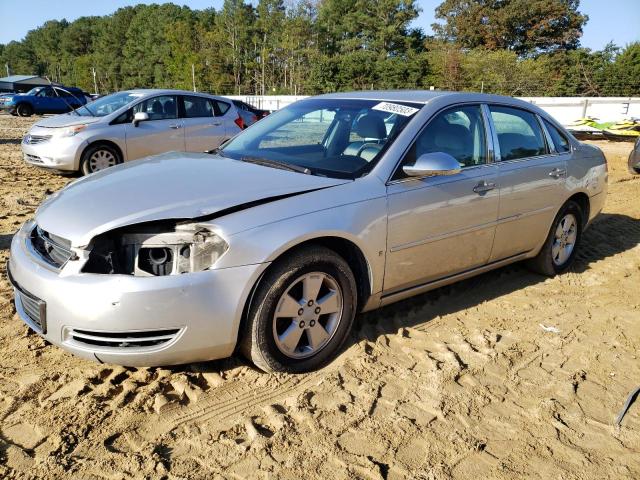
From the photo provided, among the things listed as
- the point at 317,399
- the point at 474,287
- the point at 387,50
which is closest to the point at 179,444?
the point at 317,399

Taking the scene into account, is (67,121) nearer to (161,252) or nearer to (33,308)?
(33,308)

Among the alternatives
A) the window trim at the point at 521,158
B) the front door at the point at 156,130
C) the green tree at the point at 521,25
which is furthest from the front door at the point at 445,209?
the green tree at the point at 521,25

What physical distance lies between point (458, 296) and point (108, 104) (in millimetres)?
7320

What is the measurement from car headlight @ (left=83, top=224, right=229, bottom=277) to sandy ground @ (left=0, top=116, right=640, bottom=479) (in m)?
0.68

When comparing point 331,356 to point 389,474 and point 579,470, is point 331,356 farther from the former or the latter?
point 579,470

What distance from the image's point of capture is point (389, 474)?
2.34 meters

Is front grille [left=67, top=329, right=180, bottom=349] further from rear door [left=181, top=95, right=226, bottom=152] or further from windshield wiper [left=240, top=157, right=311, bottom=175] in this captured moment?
rear door [left=181, top=95, right=226, bottom=152]

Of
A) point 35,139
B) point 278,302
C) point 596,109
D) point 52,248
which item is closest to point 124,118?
point 35,139

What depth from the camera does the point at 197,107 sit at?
9.65 m

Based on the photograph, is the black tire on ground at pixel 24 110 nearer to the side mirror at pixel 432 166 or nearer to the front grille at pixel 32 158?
the front grille at pixel 32 158

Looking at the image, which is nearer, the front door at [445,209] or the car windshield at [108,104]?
the front door at [445,209]

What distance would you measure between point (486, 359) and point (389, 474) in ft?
4.34

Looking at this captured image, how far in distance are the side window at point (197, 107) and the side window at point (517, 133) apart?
641 centimetres

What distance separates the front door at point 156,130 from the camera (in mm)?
8930
